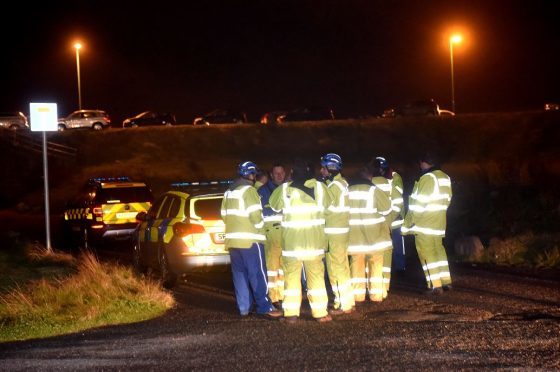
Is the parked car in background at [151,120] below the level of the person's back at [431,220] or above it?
above

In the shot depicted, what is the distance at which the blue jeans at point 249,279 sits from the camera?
455 inches

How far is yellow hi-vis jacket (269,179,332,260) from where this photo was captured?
10703mm

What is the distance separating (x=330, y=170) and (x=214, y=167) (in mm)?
39116

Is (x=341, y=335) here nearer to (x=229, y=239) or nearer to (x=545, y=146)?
(x=229, y=239)

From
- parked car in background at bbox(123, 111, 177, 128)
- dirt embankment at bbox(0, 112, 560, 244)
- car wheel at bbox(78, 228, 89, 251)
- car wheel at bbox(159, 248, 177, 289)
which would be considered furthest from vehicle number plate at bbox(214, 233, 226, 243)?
parked car in background at bbox(123, 111, 177, 128)

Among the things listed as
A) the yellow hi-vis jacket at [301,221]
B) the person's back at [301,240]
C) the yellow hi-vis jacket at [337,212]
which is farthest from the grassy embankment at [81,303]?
the yellow hi-vis jacket at [337,212]

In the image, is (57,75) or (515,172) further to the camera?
(57,75)

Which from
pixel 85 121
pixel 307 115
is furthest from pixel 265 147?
pixel 85 121

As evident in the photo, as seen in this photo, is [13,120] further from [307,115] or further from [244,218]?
[244,218]

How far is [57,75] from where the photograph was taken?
3509 inches

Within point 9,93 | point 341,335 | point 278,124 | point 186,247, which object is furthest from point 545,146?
point 9,93

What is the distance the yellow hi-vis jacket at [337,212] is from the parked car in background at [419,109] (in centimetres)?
5091

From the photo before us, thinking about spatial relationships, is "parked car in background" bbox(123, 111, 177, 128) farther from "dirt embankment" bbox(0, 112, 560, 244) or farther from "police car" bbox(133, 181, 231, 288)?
"police car" bbox(133, 181, 231, 288)

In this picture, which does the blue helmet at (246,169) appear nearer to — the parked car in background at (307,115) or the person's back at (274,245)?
the person's back at (274,245)
